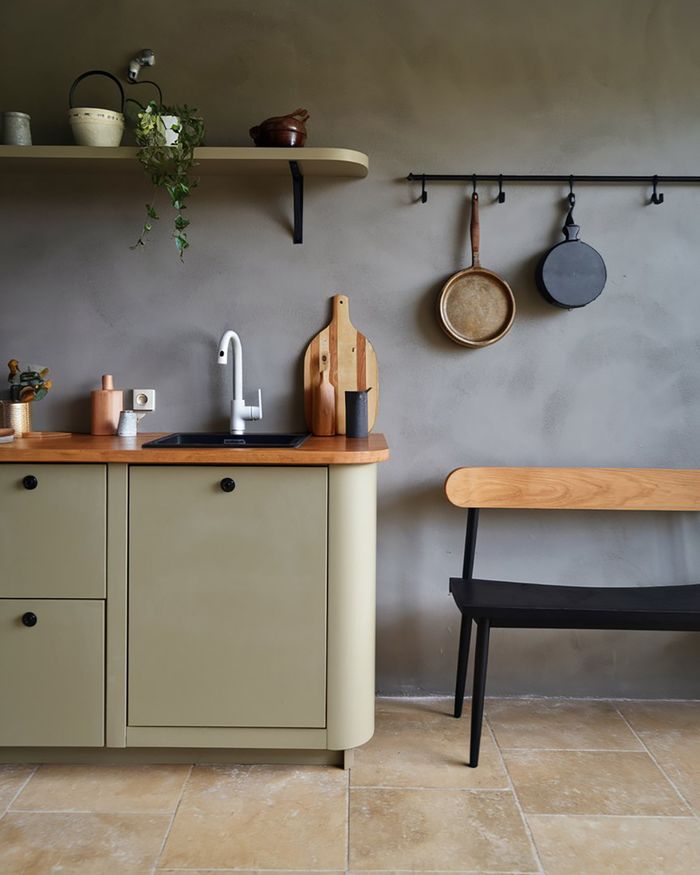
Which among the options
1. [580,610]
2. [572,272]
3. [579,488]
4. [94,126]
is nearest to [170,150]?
[94,126]

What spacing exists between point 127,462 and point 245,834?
93 centimetres

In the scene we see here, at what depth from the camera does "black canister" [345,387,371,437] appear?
7.70ft

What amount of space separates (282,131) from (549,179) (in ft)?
2.79

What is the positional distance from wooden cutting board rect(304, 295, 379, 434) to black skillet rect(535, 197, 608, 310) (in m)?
0.60

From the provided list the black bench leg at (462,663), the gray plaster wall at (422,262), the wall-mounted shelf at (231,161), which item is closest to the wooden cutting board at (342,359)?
the gray plaster wall at (422,262)

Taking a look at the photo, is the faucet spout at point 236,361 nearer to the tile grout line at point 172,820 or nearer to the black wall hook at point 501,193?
the black wall hook at point 501,193

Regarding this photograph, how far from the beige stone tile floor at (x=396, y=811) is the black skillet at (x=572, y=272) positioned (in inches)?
52.1

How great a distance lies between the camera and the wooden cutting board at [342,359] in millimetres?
2578

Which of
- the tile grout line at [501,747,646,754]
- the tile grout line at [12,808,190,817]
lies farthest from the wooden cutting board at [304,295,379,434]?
the tile grout line at [12,808,190,817]

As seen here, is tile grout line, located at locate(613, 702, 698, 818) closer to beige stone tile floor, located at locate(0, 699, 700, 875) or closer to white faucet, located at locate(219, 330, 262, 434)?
beige stone tile floor, located at locate(0, 699, 700, 875)

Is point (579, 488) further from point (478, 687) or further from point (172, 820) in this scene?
point (172, 820)

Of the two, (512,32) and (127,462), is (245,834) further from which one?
(512,32)

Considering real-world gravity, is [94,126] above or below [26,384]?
above

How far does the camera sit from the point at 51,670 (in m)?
2.07
